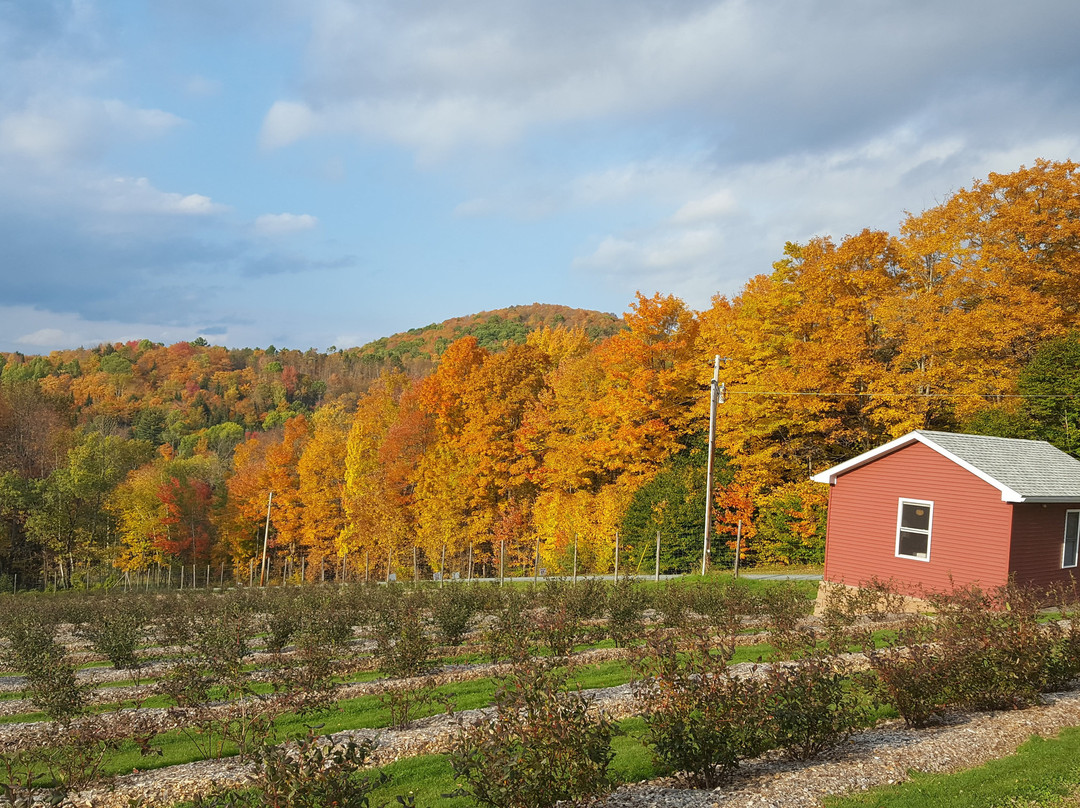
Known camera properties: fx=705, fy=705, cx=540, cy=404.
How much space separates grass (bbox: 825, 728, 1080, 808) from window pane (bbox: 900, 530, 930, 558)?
1133cm

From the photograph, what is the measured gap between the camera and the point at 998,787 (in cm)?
581

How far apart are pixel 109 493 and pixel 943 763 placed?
50347 millimetres

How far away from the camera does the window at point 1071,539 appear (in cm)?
1702

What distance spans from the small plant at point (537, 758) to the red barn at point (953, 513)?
13063 millimetres

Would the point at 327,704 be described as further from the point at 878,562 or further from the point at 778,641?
the point at 878,562

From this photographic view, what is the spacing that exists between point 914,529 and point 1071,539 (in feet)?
12.6

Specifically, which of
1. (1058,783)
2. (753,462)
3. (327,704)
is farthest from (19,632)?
(753,462)

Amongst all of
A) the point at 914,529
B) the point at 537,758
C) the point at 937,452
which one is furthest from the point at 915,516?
the point at 537,758

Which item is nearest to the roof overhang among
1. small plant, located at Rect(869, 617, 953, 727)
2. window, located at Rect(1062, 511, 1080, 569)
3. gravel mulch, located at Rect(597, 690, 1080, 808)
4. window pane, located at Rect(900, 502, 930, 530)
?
window, located at Rect(1062, 511, 1080, 569)

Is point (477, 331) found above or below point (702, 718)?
above

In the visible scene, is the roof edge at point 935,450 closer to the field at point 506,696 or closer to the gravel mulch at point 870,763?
the field at point 506,696

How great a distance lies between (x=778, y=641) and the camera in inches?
397

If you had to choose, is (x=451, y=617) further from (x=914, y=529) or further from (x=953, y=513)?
(x=953, y=513)

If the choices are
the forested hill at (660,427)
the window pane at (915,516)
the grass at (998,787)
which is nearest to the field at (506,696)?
the grass at (998,787)
